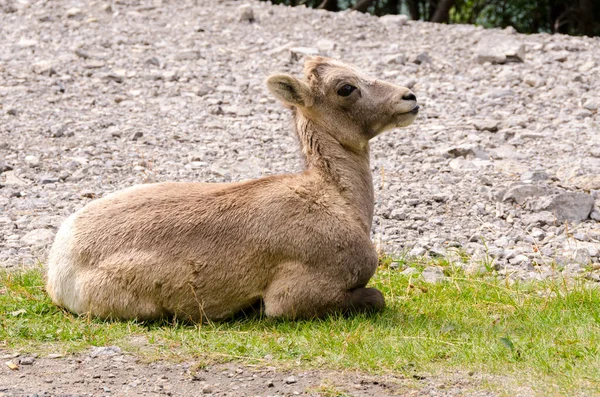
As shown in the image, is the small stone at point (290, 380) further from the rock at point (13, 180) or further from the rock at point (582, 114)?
the rock at point (582, 114)

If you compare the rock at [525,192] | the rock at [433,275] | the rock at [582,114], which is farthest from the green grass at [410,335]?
the rock at [582,114]

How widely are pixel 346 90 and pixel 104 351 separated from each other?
2868mm

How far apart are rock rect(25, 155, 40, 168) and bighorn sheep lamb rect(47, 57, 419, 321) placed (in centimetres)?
435

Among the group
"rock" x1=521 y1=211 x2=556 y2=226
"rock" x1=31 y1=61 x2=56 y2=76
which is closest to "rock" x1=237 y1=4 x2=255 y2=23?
"rock" x1=31 y1=61 x2=56 y2=76

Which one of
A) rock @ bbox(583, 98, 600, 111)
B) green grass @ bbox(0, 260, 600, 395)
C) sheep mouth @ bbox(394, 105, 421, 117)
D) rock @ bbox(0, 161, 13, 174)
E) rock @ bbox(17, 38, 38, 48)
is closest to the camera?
green grass @ bbox(0, 260, 600, 395)

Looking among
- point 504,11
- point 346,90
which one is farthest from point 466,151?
point 504,11

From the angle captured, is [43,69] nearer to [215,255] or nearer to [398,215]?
[398,215]

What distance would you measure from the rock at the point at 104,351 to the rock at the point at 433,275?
3.09 metres

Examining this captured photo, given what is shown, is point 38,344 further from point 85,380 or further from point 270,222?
point 270,222

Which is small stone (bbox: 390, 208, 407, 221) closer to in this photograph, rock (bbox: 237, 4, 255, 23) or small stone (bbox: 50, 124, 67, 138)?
small stone (bbox: 50, 124, 67, 138)

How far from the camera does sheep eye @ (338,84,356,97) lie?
788 cm

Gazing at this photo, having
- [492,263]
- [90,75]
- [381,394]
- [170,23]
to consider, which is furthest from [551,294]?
[170,23]

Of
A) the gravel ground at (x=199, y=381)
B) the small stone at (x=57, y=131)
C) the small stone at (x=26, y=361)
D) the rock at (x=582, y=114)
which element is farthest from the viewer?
the rock at (x=582, y=114)

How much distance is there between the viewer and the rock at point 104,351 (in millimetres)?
6645
